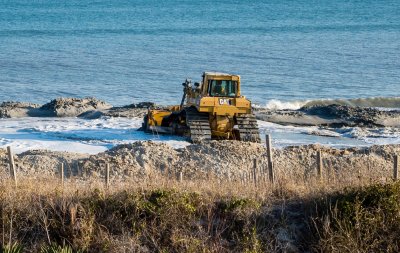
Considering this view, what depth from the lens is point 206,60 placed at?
58.7m

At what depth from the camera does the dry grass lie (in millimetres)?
12602

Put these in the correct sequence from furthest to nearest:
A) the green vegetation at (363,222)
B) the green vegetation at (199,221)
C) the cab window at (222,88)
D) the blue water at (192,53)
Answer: the blue water at (192,53), the cab window at (222,88), the green vegetation at (199,221), the green vegetation at (363,222)

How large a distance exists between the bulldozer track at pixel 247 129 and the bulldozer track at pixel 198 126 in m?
0.98

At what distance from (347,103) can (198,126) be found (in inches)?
675

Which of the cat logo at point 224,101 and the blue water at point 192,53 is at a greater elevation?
the blue water at point 192,53

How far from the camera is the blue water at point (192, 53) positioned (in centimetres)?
4722

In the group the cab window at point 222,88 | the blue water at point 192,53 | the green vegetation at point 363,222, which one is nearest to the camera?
the green vegetation at point 363,222

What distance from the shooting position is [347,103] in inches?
1678

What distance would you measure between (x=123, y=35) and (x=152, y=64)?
25.6 meters

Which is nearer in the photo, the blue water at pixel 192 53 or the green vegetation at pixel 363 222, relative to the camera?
the green vegetation at pixel 363 222

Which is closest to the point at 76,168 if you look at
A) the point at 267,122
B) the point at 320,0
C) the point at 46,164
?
the point at 46,164

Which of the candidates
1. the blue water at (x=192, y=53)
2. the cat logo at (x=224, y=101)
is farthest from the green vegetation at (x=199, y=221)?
the blue water at (x=192, y=53)

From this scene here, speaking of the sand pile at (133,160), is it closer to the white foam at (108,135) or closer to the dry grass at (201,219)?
the white foam at (108,135)

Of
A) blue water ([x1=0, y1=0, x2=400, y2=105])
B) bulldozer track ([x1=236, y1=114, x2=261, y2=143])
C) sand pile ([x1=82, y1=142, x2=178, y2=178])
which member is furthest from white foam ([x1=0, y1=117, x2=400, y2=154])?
blue water ([x1=0, y1=0, x2=400, y2=105])
